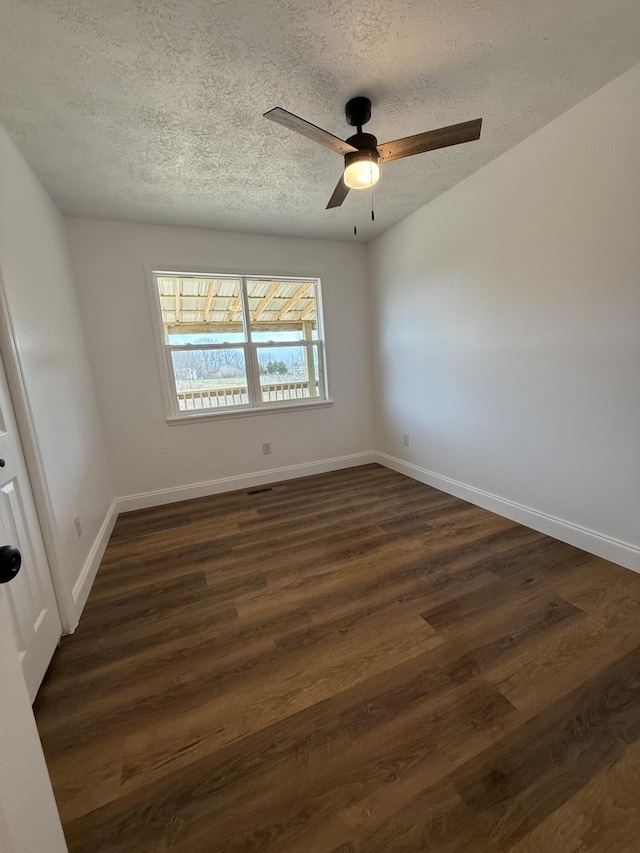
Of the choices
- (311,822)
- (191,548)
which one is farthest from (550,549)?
(191,548)

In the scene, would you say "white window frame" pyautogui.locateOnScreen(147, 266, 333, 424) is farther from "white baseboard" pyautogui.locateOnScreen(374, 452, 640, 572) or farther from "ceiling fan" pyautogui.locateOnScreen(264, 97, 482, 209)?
"ceiling fan" pyautogui.locateOnScreen(264, 97, 482, 209)

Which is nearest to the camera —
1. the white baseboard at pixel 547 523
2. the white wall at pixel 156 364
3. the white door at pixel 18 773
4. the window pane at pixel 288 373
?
the white door at pixel 18 773

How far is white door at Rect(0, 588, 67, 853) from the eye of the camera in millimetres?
530

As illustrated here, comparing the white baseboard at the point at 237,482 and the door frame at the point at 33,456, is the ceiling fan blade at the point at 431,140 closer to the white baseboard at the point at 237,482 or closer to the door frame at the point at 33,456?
the door frame at the point at 33,456

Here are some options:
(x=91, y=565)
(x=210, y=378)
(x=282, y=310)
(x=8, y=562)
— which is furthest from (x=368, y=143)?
(x=91, y=565)

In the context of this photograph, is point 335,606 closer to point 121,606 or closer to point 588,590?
point 121,606

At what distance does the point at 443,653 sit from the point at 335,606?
553 millimetres

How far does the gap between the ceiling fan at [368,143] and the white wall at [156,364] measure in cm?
184

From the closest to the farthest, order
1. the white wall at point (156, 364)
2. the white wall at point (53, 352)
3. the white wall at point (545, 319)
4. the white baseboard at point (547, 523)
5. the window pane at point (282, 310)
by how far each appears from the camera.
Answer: the white wall at point (53, 352) → the white wall at point (545, 319) → the white baseboard at point (547, 523) → the white wall at point (156, 364) → the window pane at point (282, 310)

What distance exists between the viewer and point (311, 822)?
3.06ft

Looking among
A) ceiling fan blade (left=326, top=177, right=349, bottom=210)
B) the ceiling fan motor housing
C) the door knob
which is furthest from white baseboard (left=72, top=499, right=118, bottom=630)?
the ceiling fan motor housing

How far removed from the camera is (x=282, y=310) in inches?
146

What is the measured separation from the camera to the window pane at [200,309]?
3232 millimetres

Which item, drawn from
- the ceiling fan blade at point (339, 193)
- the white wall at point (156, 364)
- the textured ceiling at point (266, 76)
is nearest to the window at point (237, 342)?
the white wall at point (156, 364)
